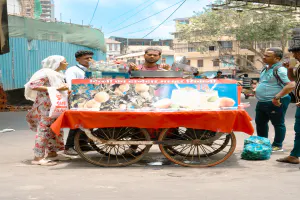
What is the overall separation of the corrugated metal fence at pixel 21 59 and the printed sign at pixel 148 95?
11955 mm

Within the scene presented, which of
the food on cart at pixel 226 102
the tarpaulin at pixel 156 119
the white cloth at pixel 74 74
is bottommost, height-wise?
the tarpaulin at pixel 156 119

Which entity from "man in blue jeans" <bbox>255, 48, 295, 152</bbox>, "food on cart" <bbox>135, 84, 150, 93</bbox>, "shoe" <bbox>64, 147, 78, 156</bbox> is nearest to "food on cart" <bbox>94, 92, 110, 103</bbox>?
"food on cart" <bbox>135, 84, 150, 93</bbox>

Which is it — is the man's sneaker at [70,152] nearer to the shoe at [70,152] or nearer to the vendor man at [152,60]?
the shoe at [70,152]

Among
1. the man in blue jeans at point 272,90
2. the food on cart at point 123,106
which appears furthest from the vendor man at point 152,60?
the man in blue jeans at point 272,90

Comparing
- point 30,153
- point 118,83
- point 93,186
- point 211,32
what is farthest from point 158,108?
point 211,32

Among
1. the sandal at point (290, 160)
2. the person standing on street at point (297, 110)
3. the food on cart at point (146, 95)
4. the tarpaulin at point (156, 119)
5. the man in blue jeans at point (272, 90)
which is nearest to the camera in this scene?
the tarpaulin at point (156, 119)

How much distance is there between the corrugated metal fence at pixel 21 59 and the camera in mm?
17266

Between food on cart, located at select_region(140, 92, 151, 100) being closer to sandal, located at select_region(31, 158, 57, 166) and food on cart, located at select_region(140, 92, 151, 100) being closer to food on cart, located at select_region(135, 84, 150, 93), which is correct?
food on cart, located at select_region(135, 84, 150, 93)

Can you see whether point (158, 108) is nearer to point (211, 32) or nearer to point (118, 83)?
point (118, 83)

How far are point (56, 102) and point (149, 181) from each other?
5.83ft

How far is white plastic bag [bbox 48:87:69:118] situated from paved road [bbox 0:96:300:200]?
745mm

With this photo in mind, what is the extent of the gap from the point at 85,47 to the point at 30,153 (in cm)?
1482

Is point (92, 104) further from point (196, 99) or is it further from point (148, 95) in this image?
point (196, 99)

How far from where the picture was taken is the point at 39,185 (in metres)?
5.11
